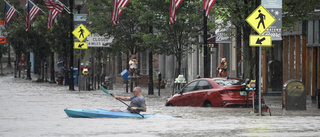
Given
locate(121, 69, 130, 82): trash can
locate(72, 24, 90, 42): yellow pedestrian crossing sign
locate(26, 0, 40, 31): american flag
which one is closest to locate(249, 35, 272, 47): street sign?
locate(121, 69, 130, 82): trash can

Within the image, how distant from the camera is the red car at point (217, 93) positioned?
910 inches

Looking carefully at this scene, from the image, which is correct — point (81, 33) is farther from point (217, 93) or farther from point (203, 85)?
point (217, 93)

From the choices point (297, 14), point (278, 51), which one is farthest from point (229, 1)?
point (278, 51)

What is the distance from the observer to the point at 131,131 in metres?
14.7

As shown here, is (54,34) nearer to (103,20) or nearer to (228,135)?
(103,20)

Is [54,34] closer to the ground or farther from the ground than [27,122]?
farther from the ground

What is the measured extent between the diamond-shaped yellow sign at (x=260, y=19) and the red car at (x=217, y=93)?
3412mm

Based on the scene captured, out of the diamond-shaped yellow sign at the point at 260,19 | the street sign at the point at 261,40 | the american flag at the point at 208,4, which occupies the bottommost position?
the street sign at the point at 261,40

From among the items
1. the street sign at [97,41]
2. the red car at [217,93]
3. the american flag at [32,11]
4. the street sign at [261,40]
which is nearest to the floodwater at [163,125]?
the red car at [217,93]

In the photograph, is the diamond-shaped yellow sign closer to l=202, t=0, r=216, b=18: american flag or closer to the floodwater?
the floodwater

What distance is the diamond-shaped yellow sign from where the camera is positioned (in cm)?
2006

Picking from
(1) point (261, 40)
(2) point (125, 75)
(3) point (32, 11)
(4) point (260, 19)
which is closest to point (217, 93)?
(1) point (261, 40)

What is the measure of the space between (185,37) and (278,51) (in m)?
4.71

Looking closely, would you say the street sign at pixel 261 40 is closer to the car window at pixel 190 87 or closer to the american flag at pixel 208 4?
the car window at pixel 190 87
